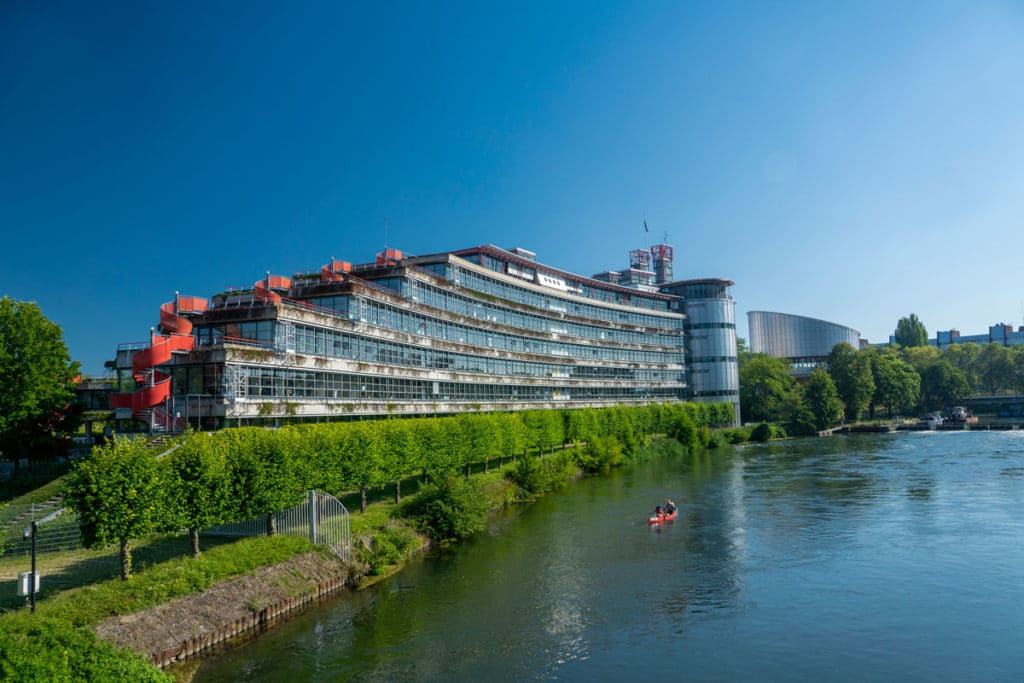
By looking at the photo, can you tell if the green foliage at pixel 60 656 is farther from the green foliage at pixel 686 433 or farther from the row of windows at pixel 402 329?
the green foliage at pixel 686 433

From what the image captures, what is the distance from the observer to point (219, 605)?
118ft

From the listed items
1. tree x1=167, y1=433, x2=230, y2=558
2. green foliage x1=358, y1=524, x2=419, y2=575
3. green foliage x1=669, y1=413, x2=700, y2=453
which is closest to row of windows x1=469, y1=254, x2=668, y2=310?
green foliage x1=669, y1=413, x2=700, y2=453

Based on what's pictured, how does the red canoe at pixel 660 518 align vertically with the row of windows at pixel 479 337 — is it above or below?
below

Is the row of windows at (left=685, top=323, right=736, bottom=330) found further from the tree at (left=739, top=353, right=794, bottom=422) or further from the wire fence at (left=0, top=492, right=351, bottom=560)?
the wire fence at (left=0, top=492, right=351, bottom=560)

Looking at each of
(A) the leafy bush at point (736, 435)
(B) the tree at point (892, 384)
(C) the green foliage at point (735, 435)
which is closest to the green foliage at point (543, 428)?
(C) the green foliage at point (735, 435)

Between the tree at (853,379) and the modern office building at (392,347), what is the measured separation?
2280 inches

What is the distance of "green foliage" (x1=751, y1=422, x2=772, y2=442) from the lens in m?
151

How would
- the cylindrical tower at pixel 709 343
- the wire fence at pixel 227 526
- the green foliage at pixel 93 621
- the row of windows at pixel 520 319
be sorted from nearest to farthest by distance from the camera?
the green foliage at pixel 93 621 < the wire fence at pixel 227 526 < the row of windows at pixel 520 319 < the cylindrical tower at pixel 709 343

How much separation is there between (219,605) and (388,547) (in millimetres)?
14323

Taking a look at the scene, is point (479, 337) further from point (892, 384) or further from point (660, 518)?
point (892, 384)

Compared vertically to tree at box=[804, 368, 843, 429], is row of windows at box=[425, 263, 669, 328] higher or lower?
higher

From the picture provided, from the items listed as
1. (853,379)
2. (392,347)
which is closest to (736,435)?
(853,379)

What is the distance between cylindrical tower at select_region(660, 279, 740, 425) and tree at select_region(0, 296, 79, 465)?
427 feet

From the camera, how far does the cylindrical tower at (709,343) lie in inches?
6491
